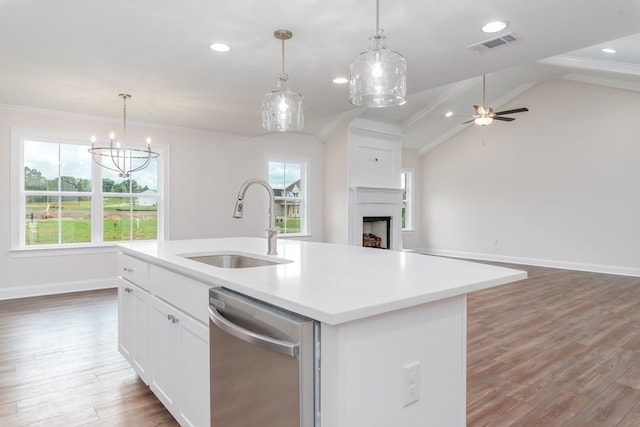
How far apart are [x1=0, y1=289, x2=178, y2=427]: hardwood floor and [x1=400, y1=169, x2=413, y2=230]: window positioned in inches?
275

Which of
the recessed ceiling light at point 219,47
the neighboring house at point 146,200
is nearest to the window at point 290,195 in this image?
the neighboring house at point 146,200

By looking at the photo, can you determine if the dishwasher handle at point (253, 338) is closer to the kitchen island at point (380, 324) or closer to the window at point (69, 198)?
the kitchen island at point (380, 324)

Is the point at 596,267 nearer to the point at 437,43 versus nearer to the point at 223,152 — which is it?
the point at 437,43

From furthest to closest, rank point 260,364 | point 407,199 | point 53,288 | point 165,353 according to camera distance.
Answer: point 407,199
point 53,288
point 165,353
point 260,364

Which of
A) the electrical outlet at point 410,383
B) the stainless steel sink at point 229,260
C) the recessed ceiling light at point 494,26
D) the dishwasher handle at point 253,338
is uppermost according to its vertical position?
the recessed ceiling light at point 494,26

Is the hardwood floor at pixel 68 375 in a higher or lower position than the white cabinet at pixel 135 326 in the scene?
lower

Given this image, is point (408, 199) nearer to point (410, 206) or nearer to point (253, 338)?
point (410, 206)

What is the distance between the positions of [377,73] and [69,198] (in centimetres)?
481

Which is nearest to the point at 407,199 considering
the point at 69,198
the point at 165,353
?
the point at 69,198

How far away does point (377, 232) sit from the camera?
26.9 ft

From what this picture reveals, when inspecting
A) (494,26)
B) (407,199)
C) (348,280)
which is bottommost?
(348,280)

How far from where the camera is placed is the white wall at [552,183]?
250 inches

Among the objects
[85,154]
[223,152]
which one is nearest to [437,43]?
[223,152]

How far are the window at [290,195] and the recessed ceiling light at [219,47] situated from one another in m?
4.02
